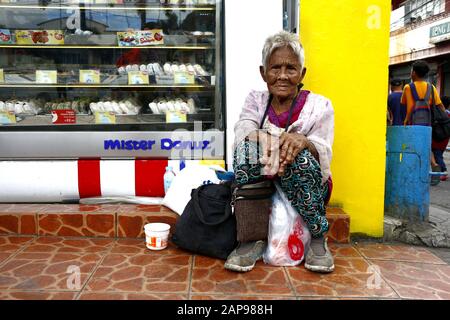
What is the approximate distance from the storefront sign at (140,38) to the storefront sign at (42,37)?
55cm

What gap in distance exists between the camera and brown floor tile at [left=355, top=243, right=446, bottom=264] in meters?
2.63

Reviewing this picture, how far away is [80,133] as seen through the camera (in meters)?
3.21

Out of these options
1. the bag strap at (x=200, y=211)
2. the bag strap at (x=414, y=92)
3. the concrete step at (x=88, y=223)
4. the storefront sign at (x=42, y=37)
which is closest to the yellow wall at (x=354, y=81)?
the concrete step at (x=88, y=223)

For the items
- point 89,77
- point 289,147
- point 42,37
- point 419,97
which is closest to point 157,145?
point 89,77

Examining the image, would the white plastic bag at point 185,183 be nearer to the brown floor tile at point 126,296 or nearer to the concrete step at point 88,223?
the concrete step at point 88,223

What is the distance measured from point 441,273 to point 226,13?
2.38 m

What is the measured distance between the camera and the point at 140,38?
11.5 ft

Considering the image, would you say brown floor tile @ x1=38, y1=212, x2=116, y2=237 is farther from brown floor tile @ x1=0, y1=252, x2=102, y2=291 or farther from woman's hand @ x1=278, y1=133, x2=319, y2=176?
woman's hand @ x1=278, y1=133, x2=319, y2=176

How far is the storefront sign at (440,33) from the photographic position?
15039 millimetres

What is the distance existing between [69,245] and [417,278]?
88.7 inches

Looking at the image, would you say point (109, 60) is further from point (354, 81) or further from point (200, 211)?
point (354, 81)

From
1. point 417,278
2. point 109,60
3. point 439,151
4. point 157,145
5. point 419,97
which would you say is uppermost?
point 109,60

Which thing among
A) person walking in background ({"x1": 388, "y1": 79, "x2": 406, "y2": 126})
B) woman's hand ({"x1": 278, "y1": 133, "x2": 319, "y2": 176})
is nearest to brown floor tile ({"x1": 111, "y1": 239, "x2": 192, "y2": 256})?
woman's hand ({"x1": 278, "y1": 133, "x2": 319, "y2": 176})

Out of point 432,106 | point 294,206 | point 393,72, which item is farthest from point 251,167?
point 393,72
